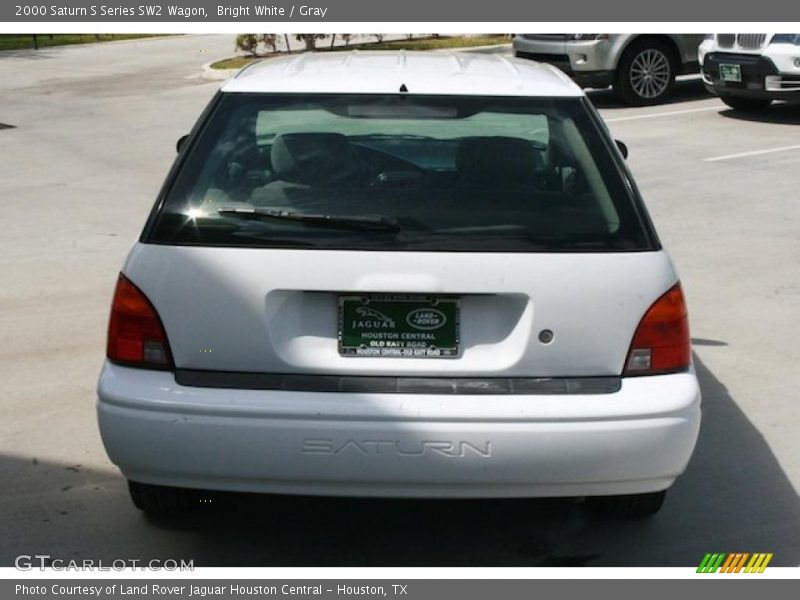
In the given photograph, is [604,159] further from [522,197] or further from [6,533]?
[6,533]

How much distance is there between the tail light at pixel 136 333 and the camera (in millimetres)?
4098

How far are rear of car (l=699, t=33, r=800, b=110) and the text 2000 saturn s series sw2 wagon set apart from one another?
11.2 meters

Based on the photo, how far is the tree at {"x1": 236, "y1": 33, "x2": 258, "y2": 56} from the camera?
25048mm

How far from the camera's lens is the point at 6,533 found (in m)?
4.67

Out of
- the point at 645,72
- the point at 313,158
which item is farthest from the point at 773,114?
the point at 313,158

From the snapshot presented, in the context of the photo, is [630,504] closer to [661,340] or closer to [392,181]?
[661,340]

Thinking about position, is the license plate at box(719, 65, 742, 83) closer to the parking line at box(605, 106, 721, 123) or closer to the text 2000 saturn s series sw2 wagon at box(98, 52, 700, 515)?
the parking line at box(605, 106, 721, 123)

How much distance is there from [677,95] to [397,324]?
14.6 meters

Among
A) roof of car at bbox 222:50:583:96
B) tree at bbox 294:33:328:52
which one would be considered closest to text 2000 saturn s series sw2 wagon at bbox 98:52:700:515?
roof of car at bbox 222:50:583:96

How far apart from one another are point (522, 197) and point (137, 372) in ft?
4.28

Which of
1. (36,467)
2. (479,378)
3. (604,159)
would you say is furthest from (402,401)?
(36,467)

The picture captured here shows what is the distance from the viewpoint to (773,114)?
15.9m

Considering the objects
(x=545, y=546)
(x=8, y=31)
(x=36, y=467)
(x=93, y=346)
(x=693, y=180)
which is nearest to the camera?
(x=545, y=546)

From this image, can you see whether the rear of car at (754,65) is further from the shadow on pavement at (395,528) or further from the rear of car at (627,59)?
the shadow on pavement at (395,528)
